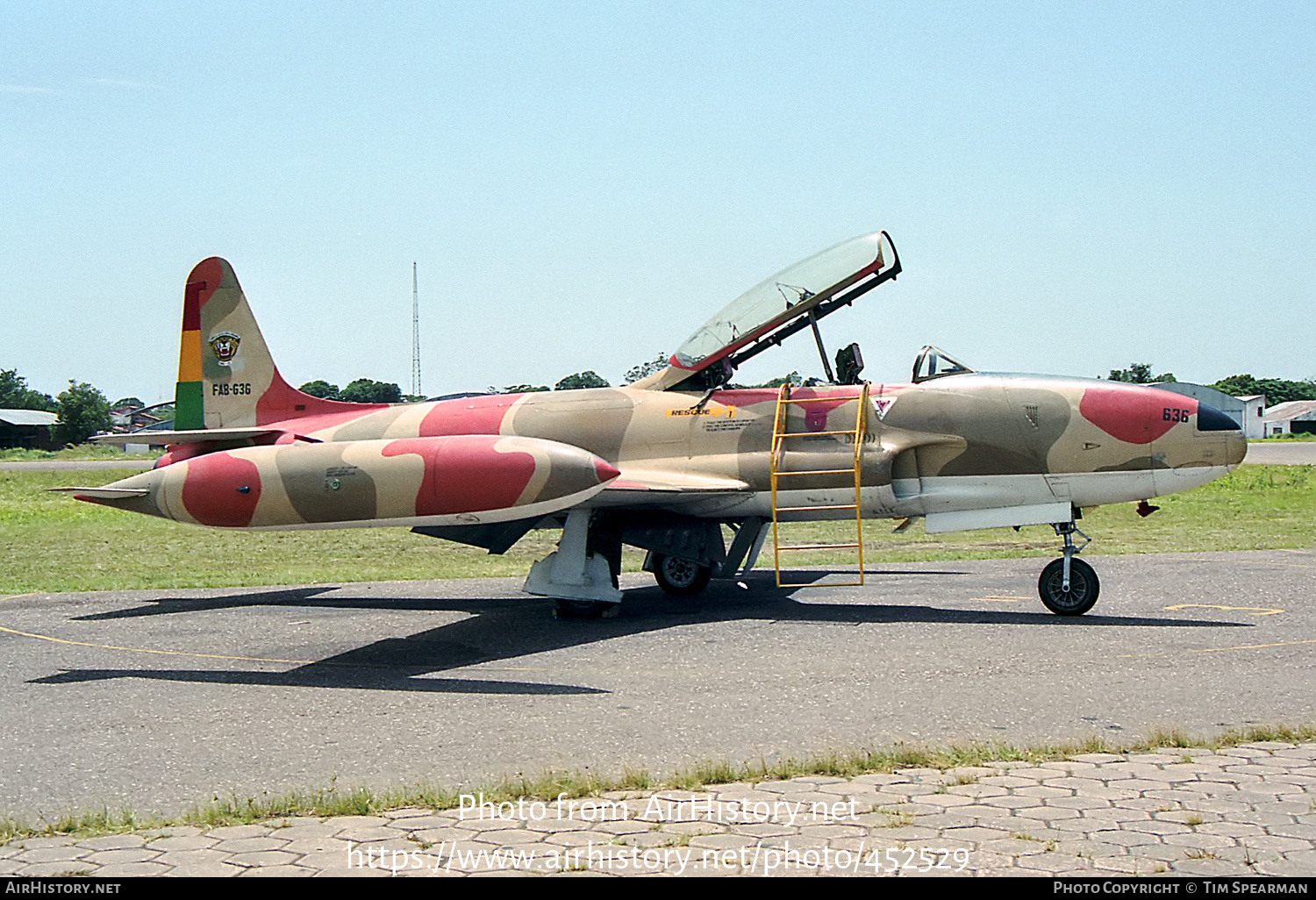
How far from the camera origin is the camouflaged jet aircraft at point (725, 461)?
36.4 feet

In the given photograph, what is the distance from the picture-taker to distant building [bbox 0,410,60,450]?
102m

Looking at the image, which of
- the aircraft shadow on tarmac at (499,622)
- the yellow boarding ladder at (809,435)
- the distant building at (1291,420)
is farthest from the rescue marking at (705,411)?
the distant building at (1291,420)

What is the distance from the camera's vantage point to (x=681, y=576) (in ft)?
50.3

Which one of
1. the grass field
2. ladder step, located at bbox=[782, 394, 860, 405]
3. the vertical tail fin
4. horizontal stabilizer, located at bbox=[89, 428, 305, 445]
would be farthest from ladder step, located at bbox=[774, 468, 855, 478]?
horizontal stabilizer, located at bbox=[89, 428, 305, 445]

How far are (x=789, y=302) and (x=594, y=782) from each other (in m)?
8.83

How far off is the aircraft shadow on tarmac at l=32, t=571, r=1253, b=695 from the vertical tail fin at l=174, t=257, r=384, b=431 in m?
2.69

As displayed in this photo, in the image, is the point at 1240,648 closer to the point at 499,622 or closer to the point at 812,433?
the point at 812,433

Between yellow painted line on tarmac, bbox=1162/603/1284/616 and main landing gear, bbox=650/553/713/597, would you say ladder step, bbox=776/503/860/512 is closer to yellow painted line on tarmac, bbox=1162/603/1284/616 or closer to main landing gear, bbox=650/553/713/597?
main landing gear, bbox=650/553/713/597

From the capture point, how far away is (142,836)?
5449 millimetres

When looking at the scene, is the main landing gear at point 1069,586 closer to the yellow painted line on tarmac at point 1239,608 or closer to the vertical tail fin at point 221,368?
the yellow painted line on tarmac at point 1239,608

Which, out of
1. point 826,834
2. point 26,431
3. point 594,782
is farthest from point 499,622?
point 26,431

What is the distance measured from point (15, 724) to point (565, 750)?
14.3ft

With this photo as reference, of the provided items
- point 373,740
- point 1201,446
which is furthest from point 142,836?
point 1201,446
